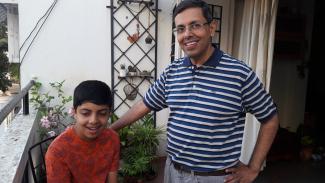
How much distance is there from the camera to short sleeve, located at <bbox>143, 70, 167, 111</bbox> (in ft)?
4.96

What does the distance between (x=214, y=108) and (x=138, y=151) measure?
2468mm

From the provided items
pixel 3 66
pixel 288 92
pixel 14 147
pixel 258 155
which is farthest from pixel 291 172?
pixel 3 66

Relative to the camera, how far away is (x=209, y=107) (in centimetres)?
127

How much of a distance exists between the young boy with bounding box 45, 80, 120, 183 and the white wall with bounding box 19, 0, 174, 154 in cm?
253

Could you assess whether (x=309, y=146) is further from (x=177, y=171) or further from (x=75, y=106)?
(x=75, y=106)

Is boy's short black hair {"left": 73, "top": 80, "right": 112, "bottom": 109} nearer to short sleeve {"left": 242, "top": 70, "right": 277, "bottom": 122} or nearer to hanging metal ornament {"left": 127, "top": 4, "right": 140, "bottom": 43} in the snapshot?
short sleeve {"left": 242, "top": 70, "right": 277, "bottom": 122}

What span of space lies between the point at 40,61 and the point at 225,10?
2331 millimetres

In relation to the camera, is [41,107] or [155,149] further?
[155,149]

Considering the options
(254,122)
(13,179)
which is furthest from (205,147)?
(254,122)

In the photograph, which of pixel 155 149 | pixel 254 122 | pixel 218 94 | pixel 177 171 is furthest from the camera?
pixel 155 149

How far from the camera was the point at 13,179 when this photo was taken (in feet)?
4.32

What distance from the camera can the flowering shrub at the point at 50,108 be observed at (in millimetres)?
3352

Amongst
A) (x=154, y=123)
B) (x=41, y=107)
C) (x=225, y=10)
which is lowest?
(x=154, y=123)

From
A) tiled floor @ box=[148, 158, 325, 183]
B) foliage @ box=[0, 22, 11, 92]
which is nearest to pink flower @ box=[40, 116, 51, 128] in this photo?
tiled floor @ box=[148, 158, 325, 183]
